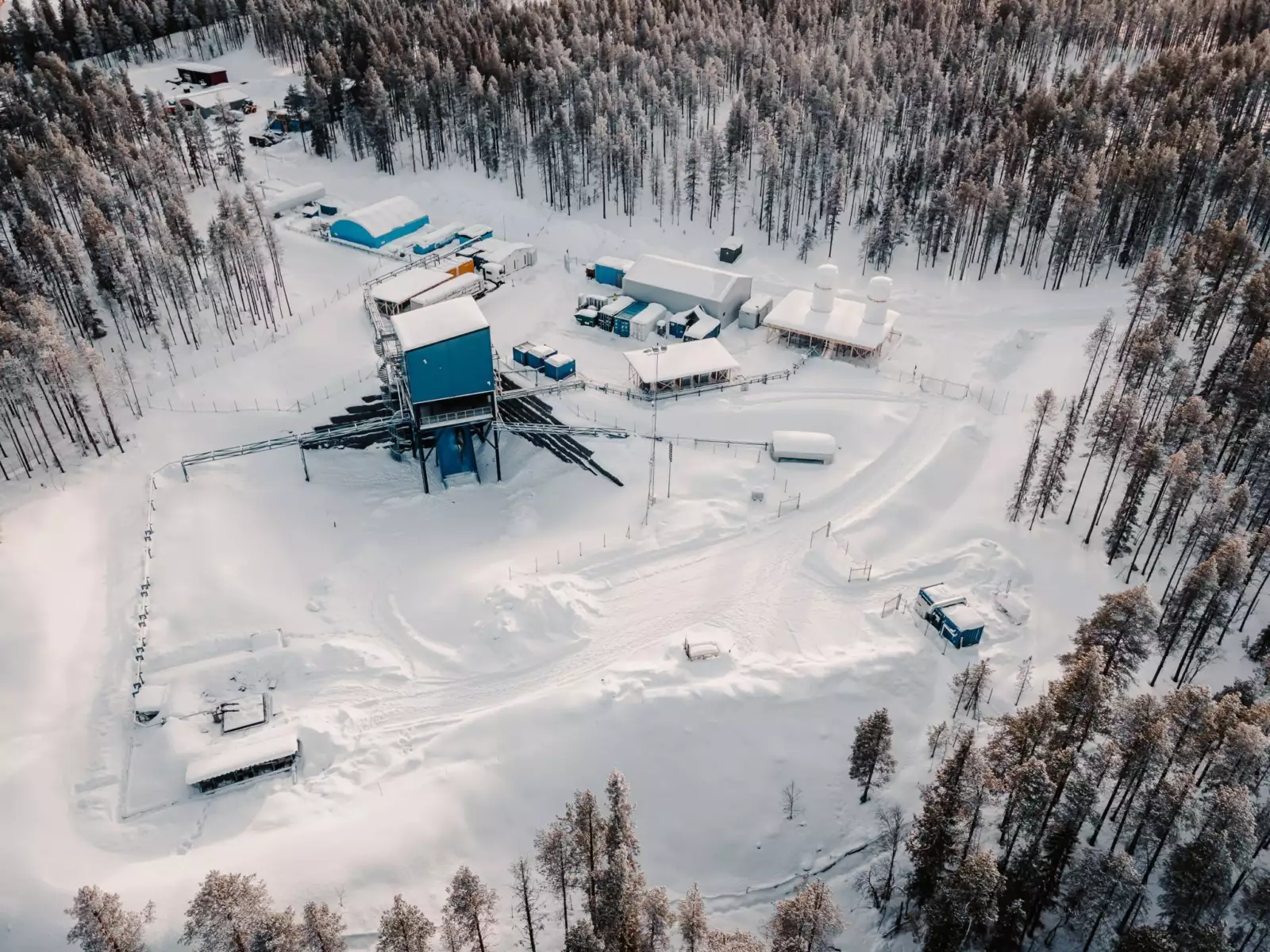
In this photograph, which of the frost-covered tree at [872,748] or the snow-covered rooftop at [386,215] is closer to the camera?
the frost-covered tree at [872,748]

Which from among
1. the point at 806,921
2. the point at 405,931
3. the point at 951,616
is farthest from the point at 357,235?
the point at 806,921

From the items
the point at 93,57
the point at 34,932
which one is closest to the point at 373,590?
the point at 34,932

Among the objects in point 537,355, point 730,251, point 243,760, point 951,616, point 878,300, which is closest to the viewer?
point 243,760

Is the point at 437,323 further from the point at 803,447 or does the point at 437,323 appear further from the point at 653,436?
the point at 803,447

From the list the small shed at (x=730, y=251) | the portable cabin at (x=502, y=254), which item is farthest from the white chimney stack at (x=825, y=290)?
the portable cabin at (x=502, y=254)

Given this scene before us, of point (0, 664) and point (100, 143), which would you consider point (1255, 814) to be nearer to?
point (0, 664)

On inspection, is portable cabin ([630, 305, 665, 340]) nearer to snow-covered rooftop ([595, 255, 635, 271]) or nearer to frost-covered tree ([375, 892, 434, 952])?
snow-covered rooftop ([595, 255, 635, 271])

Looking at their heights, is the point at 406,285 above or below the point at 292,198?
below

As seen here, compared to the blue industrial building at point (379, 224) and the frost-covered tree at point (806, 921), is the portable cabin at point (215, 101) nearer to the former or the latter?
the blue industrial building at point (379, 224)
